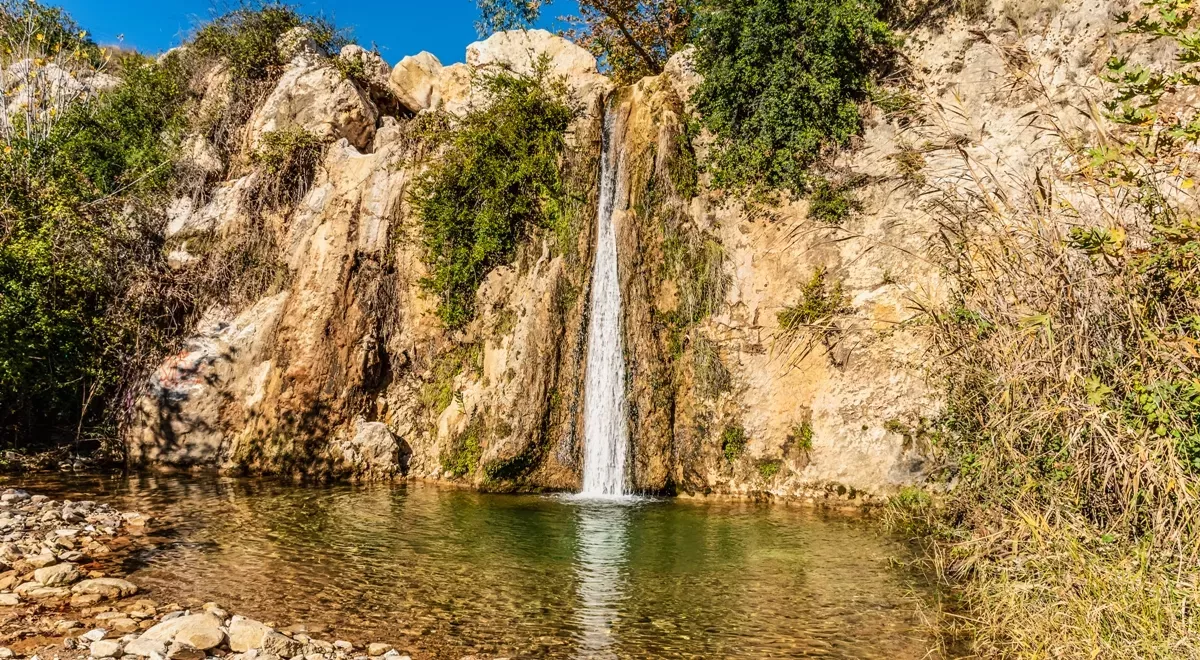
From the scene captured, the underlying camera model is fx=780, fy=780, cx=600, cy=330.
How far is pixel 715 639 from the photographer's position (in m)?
6.41

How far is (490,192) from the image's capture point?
16.1 meters

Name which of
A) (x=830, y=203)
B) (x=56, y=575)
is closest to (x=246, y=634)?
(x=56, y=575)

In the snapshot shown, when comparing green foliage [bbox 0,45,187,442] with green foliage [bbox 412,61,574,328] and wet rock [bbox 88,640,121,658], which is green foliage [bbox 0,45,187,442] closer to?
green foliage [bbox 412,61,574,328]

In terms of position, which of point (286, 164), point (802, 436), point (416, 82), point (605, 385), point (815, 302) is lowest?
point (802, 436)

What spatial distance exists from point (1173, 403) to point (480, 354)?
1202 cm

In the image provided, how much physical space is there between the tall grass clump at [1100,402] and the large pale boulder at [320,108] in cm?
1684

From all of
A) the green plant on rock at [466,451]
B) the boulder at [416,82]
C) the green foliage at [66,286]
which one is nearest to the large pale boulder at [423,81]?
the boulder at [416,82]

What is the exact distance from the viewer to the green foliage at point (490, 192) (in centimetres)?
1580

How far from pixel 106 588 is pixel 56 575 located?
524 millimetres

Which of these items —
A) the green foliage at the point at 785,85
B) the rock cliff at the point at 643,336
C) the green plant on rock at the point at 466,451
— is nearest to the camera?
the rock cliff at the point at 643,336

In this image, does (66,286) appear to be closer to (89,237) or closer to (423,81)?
(89,237)

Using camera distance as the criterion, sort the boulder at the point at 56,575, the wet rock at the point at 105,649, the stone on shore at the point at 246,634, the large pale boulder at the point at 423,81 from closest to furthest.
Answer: the wet rock at the point at 105,649 → the stone on shore at the point at 246,634 → the boulder at the point at 56,575 → the large pale boulder at the point at 423,81

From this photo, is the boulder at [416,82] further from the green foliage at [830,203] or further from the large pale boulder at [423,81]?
the green foliage at [830,203]

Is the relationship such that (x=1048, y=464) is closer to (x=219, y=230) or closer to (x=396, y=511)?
(x=396, y=511)
